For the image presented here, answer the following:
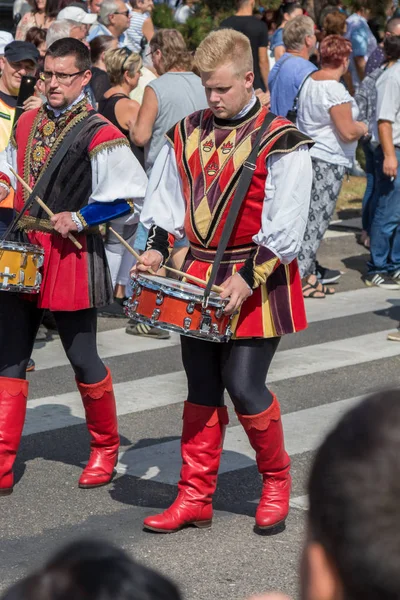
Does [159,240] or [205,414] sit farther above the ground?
[159,240]

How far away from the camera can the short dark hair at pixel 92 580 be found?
51.7 inches

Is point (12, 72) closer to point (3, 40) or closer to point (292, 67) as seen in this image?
point (3, 40)

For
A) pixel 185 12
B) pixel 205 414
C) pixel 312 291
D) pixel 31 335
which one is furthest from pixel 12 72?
pixel 185 12

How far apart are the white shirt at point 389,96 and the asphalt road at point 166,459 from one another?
194 centimetres

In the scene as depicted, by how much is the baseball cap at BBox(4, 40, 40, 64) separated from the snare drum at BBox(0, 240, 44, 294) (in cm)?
242

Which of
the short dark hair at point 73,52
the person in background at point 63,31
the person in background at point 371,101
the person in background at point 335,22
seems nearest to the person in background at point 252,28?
the person in background at point 335,22

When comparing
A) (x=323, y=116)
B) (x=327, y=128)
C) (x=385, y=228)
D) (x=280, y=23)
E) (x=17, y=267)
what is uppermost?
(x=17, y=267)

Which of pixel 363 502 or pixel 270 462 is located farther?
pixel 270 462

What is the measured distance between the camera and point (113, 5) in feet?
39.0

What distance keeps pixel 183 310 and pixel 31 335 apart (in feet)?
3.49

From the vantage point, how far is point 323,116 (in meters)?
9.61

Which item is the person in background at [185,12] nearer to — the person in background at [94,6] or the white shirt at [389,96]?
the person in background at [94,6]

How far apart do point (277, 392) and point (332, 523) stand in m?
5.63

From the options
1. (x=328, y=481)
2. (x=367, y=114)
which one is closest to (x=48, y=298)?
(x=328, y=481)
